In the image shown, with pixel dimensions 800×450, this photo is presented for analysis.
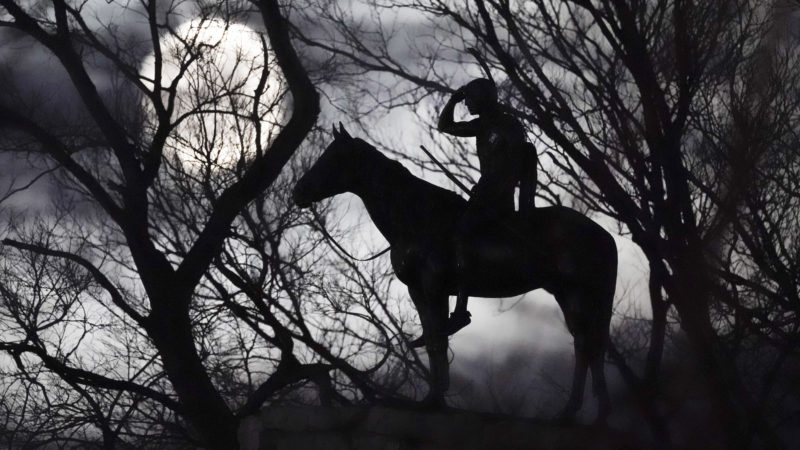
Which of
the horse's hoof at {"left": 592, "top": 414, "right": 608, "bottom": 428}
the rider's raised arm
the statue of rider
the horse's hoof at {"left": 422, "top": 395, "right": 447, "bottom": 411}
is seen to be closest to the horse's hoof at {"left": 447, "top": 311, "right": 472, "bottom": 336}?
the statue of rider

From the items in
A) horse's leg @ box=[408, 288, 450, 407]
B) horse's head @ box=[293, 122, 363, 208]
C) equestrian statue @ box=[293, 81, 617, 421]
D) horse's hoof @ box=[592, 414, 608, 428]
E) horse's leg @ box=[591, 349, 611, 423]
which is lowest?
horse's hoof @ box=[592, 414, 608, 428]

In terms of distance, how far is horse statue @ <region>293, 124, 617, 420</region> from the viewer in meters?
6.20

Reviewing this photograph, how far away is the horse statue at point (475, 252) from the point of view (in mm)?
6203

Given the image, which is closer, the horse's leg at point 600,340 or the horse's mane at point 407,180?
the horse's leg at point 600,340

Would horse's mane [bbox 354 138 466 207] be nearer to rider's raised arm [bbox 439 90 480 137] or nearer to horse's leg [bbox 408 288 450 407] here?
rider's raised arm [bbox 439 90 480 137]

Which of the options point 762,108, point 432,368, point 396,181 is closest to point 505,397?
point 432,368

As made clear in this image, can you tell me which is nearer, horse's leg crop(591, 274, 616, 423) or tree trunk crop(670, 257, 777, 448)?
horse's leg crop(591, 274, 616, 423)

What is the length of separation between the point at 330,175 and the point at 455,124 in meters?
0.80

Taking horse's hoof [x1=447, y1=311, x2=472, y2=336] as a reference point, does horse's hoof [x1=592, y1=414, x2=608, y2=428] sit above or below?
below

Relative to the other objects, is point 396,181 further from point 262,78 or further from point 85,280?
point 85,280

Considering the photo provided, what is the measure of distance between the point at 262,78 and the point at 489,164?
644 centimetres

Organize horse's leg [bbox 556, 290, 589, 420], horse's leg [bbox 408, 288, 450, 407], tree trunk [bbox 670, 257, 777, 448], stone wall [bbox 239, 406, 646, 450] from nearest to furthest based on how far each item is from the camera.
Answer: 1. stone wall [bbox 239, 406, 646, 450]
2. horse's leg [bbox 556, 290, 589, 420]
3. horse's leg [bbox 408, 288, 450, 407]
4. tree trunk [bbox 670, 257, 777, 448]

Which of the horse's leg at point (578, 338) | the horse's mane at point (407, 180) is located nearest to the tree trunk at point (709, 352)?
the horse's leg at point (578, 338)

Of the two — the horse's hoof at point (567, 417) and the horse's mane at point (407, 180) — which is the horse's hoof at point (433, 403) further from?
the horse's mane at point (407, 180)
